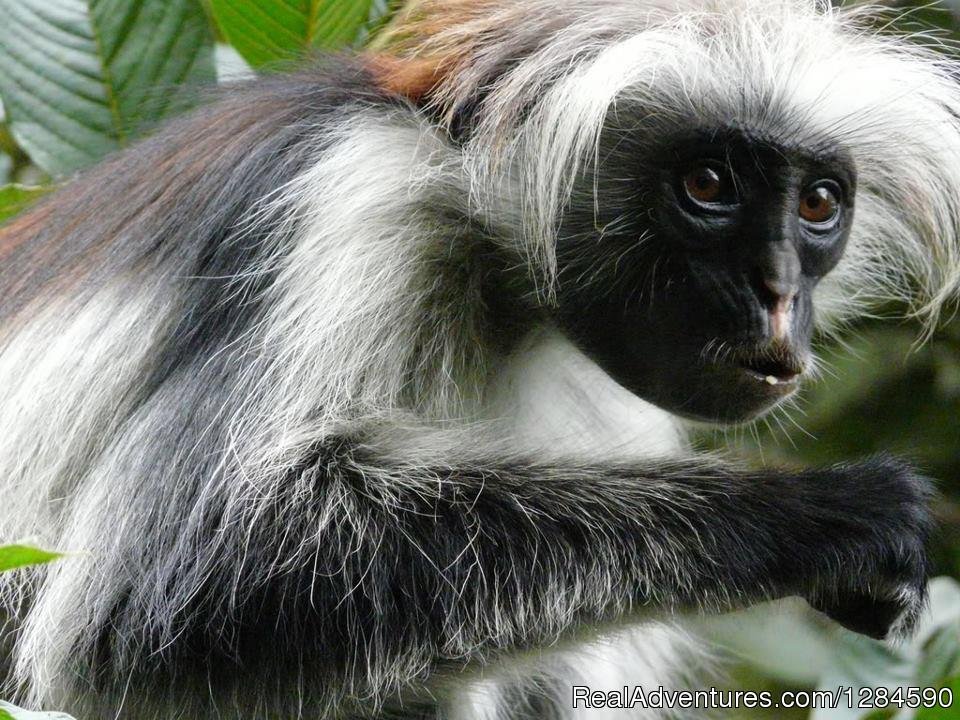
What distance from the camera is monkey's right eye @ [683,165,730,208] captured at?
3.09 meters

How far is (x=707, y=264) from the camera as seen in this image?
306 cm

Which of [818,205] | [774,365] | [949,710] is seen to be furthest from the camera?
[818,205]

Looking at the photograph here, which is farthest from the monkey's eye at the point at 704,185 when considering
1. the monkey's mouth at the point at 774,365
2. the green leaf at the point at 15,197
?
the green leaf at the point at 15,197

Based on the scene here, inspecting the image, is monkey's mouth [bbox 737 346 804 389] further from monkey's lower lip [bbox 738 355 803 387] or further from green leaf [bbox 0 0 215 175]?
green leaf [bbox 0 0 215 175]

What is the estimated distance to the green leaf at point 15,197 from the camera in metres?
3.70

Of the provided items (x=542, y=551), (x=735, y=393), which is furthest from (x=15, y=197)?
(x=735, y=393)

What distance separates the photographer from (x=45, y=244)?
3.43 metres

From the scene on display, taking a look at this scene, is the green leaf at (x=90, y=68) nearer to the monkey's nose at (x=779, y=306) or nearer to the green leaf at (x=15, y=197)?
the green leaf at (x=15, y=197)

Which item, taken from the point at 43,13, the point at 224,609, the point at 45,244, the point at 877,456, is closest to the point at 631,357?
the point at 877,456

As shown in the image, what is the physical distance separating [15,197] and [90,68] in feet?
1.43

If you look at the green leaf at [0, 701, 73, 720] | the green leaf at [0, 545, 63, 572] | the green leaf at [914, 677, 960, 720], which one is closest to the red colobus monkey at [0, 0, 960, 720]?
the green leaf at [914, 677, 960, 720]

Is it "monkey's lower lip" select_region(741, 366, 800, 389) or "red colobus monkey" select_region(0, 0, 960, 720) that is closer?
"red colobus monkey" select_region(0, 0, 960, 720)

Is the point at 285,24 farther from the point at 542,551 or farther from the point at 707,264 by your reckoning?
the point at 542,551

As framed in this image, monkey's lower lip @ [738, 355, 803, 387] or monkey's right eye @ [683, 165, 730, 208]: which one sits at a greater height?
monkey's right eye @ [683, 165, 730, 208]
